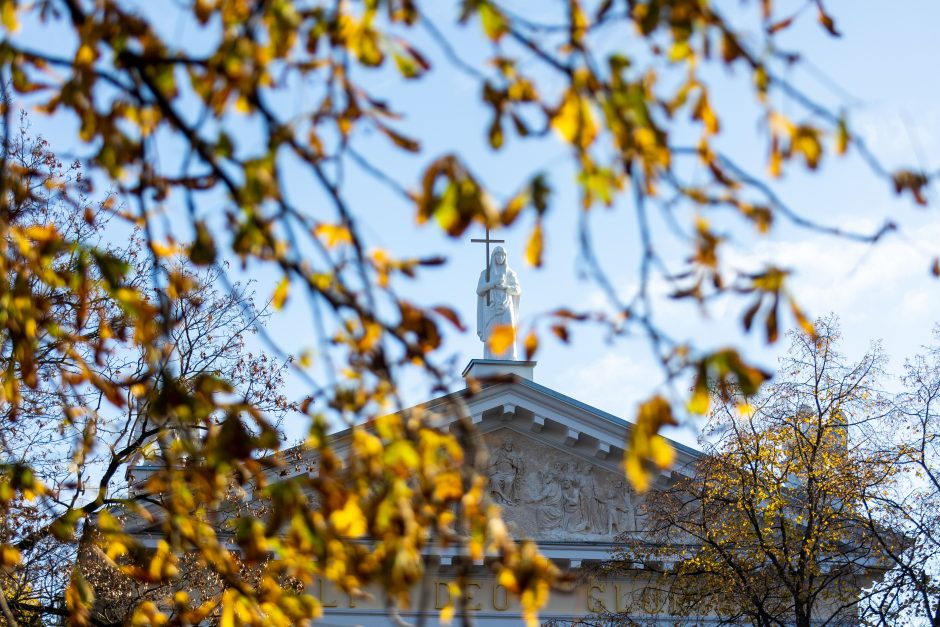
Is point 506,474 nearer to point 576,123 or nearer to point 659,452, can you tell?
point 659,452

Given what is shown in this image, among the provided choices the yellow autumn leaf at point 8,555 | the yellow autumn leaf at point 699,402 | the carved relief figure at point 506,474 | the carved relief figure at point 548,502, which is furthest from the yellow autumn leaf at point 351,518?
the carved relief figure at point 548,502

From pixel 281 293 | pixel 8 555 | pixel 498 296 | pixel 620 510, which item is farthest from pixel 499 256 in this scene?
pixel 281 293

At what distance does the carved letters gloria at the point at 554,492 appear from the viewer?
2220 cm

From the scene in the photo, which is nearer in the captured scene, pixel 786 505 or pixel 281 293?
pixel 281 293

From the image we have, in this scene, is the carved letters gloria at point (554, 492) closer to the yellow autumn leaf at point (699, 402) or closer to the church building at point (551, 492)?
the church building at point (551, 492)

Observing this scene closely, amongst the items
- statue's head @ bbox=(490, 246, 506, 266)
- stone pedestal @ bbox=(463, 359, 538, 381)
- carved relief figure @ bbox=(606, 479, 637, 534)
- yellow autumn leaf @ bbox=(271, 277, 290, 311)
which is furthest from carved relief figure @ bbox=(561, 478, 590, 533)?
yellow autumn leaf @ bbox=(271, 277, 290, 311)

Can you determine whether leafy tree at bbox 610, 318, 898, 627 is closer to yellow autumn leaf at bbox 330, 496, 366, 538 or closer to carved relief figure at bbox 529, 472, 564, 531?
carved relief figure at bbox 529, 472, 564, 531

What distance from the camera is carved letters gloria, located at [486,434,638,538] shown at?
874 inches

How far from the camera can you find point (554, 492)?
22406 millimetres

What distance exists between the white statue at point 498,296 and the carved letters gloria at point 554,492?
220 cm

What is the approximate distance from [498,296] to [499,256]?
0.83m

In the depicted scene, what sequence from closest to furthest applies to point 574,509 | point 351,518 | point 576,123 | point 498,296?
point 576,123, point 351,518, point 574,509, point 498,296

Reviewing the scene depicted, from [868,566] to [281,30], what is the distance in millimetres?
15481

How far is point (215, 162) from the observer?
4645 mm
